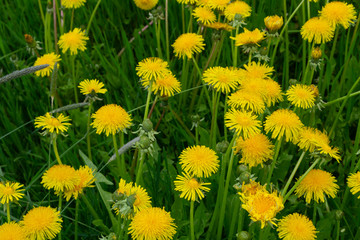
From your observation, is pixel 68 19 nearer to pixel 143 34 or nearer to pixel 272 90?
pixel 143 34

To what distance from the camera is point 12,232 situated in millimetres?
1004

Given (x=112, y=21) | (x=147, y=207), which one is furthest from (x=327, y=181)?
(x=112, y=21)

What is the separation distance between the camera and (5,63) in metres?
2.11

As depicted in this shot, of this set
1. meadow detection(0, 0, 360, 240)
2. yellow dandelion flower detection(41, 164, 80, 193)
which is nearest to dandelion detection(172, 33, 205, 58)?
meadow detection(0, 0, 360, 240)

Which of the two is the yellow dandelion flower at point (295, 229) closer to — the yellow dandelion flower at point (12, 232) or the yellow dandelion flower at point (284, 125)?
the yellow dandelion flower at point (284, 125)

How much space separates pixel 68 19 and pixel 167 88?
117 cm

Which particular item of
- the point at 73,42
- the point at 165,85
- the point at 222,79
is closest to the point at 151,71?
the point at 165,85

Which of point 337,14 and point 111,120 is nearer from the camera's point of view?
point 111,120

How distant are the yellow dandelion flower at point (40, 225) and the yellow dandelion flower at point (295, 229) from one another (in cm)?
54

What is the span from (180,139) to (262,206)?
785 mm

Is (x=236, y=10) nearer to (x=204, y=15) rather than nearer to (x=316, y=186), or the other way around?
(x=204, y=15)

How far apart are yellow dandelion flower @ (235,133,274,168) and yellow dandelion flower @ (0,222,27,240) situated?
1.84 feet

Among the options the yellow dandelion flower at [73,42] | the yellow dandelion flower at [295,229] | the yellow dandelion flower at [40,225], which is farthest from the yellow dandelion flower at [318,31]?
the yellow dandelion flower at [40,225]

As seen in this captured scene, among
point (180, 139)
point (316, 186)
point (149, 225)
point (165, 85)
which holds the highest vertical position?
point (165, 85)
